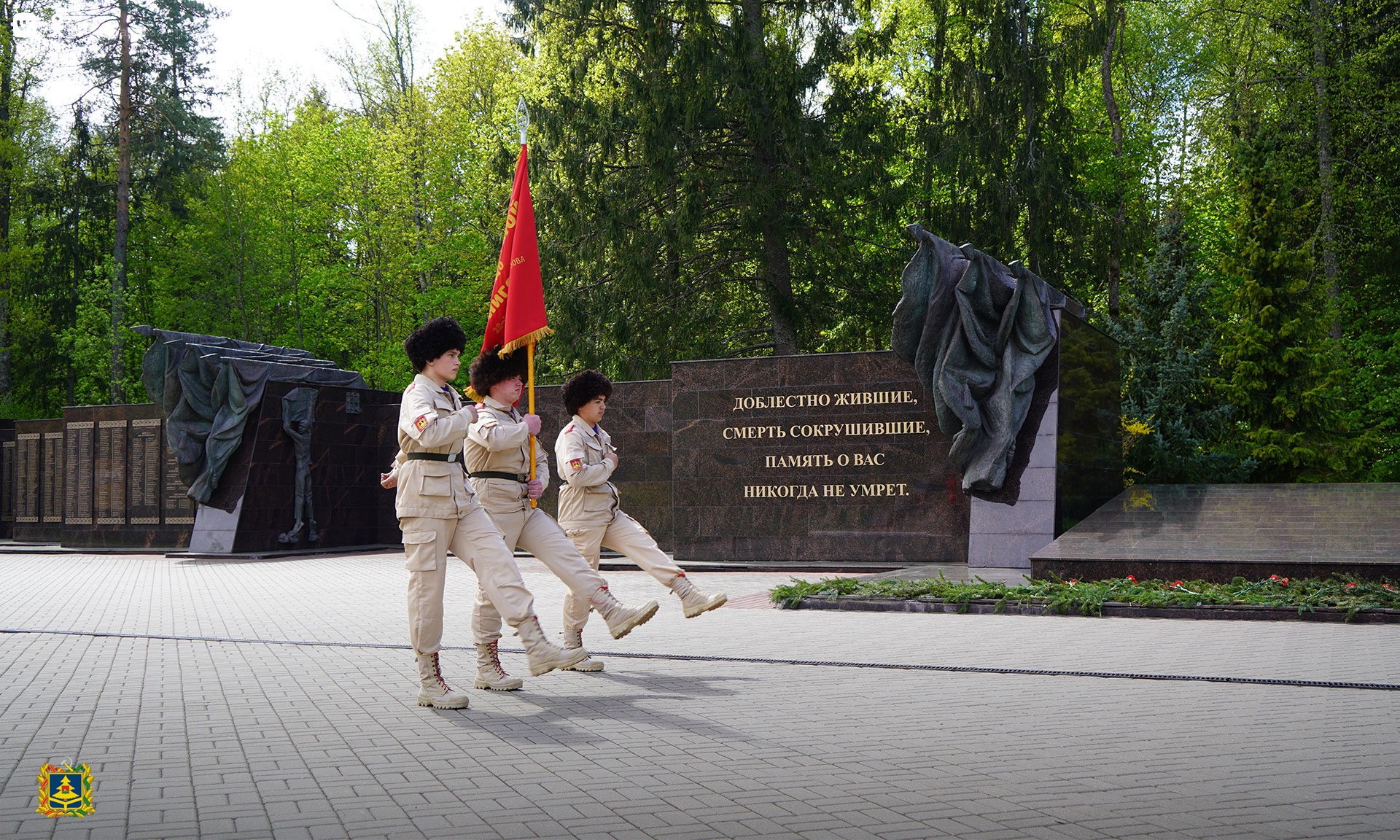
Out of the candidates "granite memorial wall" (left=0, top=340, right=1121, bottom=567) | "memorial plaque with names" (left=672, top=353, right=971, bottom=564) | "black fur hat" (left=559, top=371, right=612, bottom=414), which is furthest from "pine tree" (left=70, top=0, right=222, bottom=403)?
"black fur hat" (left=559, top=371, right=612, bottom=414)

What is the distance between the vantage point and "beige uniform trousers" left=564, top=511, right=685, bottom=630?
7.79 metres

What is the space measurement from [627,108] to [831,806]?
70.9 ft

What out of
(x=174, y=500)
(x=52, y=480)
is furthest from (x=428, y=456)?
(x=52, y=480)

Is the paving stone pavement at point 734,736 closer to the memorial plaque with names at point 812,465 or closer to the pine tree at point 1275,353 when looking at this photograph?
the memorial plaque with names at point 812,465

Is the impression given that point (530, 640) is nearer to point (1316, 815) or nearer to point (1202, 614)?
point (1316, 815)

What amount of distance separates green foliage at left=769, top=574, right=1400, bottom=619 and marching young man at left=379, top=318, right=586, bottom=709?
15.3 ft

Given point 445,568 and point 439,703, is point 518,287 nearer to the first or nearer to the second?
point 445,568

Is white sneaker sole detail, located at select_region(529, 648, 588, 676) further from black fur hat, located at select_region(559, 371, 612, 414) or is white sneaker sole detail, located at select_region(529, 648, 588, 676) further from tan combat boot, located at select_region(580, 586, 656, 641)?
black fur hat, located at select_region(559, 371, 612, 414)

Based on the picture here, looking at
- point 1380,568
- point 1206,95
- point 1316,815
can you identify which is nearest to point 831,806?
point 1316,815

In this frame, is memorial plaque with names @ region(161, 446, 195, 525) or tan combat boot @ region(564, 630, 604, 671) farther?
memorial plaque with names @ region(161, 446, 195, 525)

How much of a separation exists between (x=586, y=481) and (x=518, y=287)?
134cm

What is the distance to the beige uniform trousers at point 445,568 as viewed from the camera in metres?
6.28

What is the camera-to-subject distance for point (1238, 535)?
1164cm

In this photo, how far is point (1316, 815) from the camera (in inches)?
158
